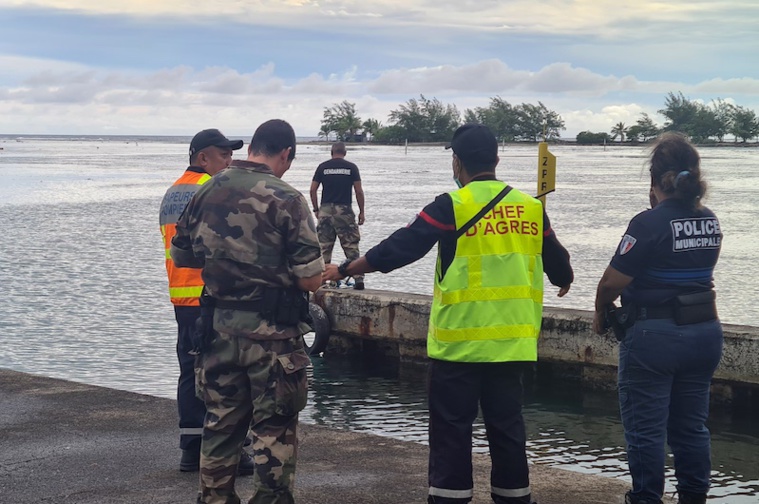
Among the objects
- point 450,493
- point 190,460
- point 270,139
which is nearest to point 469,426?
point 450,493

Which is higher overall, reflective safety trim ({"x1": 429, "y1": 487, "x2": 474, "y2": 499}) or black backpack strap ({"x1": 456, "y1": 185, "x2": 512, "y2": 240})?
black backpack strap ({"x1": 456, "y1": 185, "x2": 512, "y2": 240})

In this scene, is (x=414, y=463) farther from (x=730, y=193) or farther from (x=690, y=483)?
(x=730, y=193)

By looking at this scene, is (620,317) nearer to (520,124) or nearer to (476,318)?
(476,318)

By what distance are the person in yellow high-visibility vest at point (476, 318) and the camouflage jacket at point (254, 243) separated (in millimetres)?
357

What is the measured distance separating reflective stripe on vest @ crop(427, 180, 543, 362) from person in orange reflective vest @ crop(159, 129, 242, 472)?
1.69 metres

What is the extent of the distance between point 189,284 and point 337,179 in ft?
27.6

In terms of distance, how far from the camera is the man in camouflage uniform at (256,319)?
451 cm

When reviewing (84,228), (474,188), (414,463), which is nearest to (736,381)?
(414,463)

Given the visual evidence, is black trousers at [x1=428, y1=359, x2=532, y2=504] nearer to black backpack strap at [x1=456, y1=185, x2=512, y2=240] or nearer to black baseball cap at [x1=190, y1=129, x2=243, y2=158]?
black backpack strap at [x1=456, y1=185, x2=512, y2=240]

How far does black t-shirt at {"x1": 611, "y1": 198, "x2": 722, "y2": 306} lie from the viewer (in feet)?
15.8

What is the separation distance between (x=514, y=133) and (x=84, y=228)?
172 meters

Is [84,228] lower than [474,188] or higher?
lower

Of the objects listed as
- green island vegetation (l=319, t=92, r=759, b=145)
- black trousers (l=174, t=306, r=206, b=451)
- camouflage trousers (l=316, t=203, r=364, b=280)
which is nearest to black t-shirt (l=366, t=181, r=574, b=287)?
black trousers (l=174, t=306, r=206, b=451)

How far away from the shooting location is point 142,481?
5773 millimetres
